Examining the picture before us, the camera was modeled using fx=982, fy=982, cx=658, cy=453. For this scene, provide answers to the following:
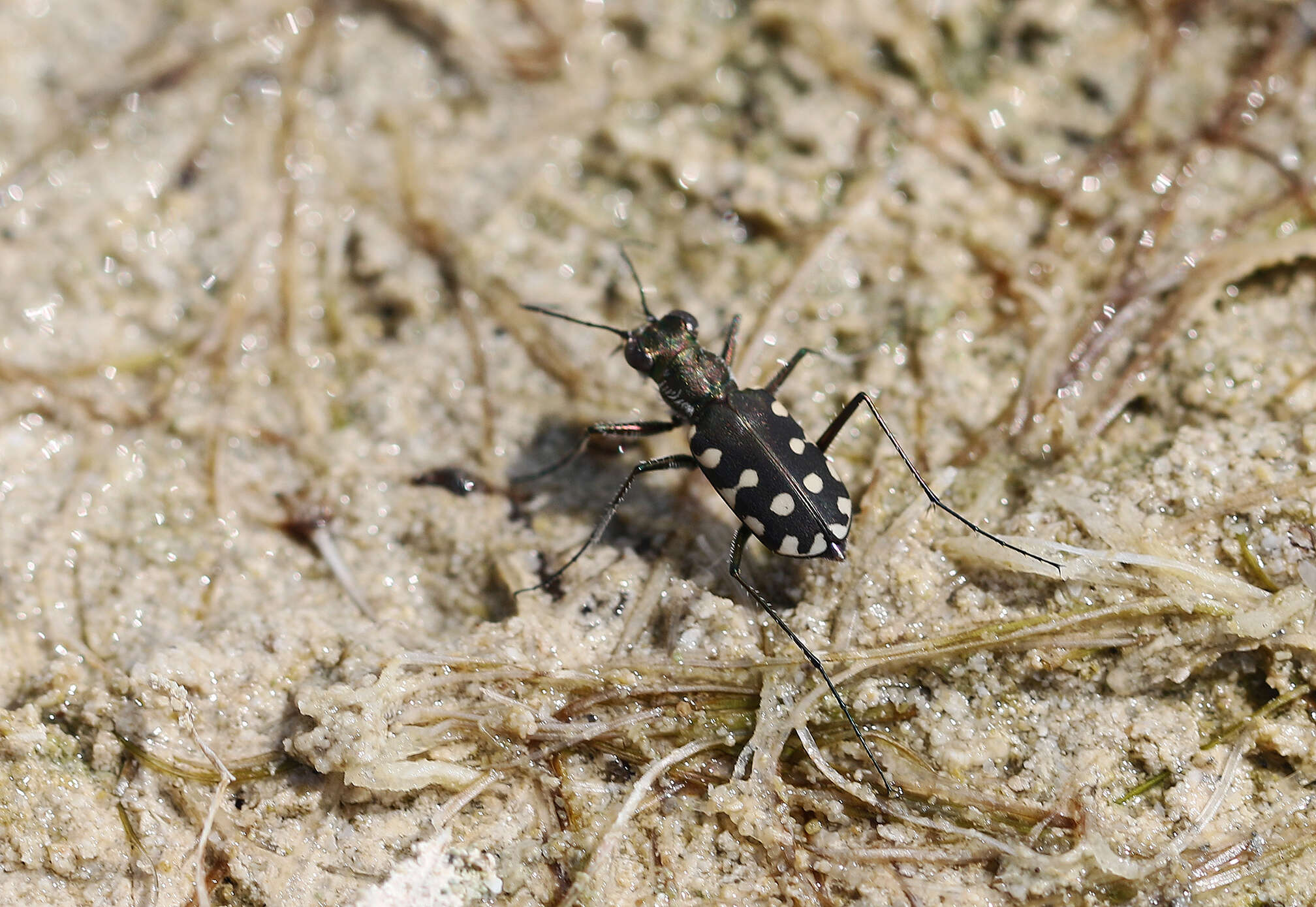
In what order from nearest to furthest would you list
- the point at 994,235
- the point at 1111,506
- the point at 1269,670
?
the point at 1269,670 → the point at 1111,506 → the point at 994,235

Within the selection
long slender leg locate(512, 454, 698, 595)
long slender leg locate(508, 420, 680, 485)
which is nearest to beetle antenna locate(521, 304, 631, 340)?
long slender leg locate(508, 420, 680, 485)

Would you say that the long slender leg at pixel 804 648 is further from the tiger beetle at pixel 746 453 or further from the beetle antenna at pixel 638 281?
the beetle antenna at pixel 638 281

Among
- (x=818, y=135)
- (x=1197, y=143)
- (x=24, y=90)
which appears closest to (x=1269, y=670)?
(x=1197, y=143)

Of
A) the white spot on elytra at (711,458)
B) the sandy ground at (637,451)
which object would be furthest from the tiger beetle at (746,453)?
the sandy ground at (637,451)

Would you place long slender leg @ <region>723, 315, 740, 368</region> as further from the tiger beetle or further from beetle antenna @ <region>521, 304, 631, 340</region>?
beetle antenna @ <region>521, 304, 631, 340</region>

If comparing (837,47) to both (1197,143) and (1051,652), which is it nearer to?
(1197,143)

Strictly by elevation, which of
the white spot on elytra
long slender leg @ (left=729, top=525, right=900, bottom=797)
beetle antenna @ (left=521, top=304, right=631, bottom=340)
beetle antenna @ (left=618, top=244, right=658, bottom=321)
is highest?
beetle antenna @ (left=618, top=244, right=658, bottom=321)

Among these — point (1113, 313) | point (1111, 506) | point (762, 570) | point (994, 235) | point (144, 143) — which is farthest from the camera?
point (144, 143)
